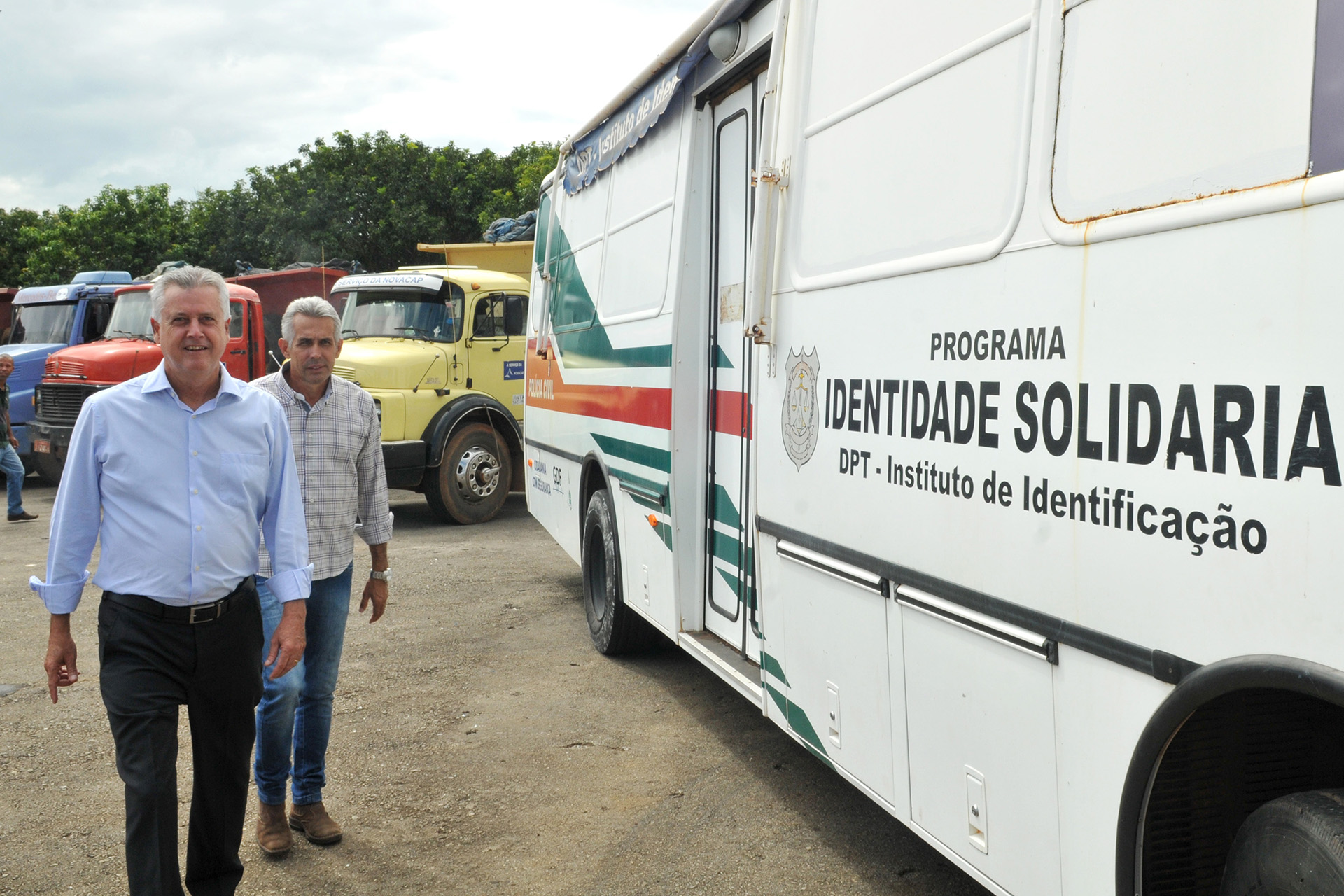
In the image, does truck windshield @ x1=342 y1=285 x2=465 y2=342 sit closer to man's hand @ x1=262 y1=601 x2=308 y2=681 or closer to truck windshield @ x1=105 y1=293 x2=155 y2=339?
truck windshield @ x1=105 y1=293 x2=155 y2=339

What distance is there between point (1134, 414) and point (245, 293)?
547 inches

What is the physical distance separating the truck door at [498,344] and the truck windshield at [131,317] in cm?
519

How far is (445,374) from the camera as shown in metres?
11.4

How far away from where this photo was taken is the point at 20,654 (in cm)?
673

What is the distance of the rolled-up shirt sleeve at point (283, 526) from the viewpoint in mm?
3305

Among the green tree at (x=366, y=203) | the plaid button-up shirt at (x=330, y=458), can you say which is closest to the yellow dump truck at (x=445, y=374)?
the plaid button-up shirt at (x=330, y=458)

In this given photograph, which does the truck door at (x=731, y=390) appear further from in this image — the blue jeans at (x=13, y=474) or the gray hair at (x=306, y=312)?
the blue jeans at (x=13, y=474)

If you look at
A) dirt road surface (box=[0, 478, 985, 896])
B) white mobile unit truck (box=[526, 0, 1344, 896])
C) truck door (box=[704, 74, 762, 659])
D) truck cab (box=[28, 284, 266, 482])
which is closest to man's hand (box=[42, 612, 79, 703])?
dirt road surface (box=[0, 478, 985, 896])

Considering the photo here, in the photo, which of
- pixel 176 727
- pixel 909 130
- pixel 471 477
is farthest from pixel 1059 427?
pixel 471 477

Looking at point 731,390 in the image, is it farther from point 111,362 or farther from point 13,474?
point 111,362

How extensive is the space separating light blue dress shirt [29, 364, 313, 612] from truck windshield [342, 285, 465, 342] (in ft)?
28.1

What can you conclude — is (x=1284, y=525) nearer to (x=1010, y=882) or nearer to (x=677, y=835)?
(x=1010, y=882)

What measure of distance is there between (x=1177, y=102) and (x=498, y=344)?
10.1m

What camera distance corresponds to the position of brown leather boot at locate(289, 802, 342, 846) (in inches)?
158
